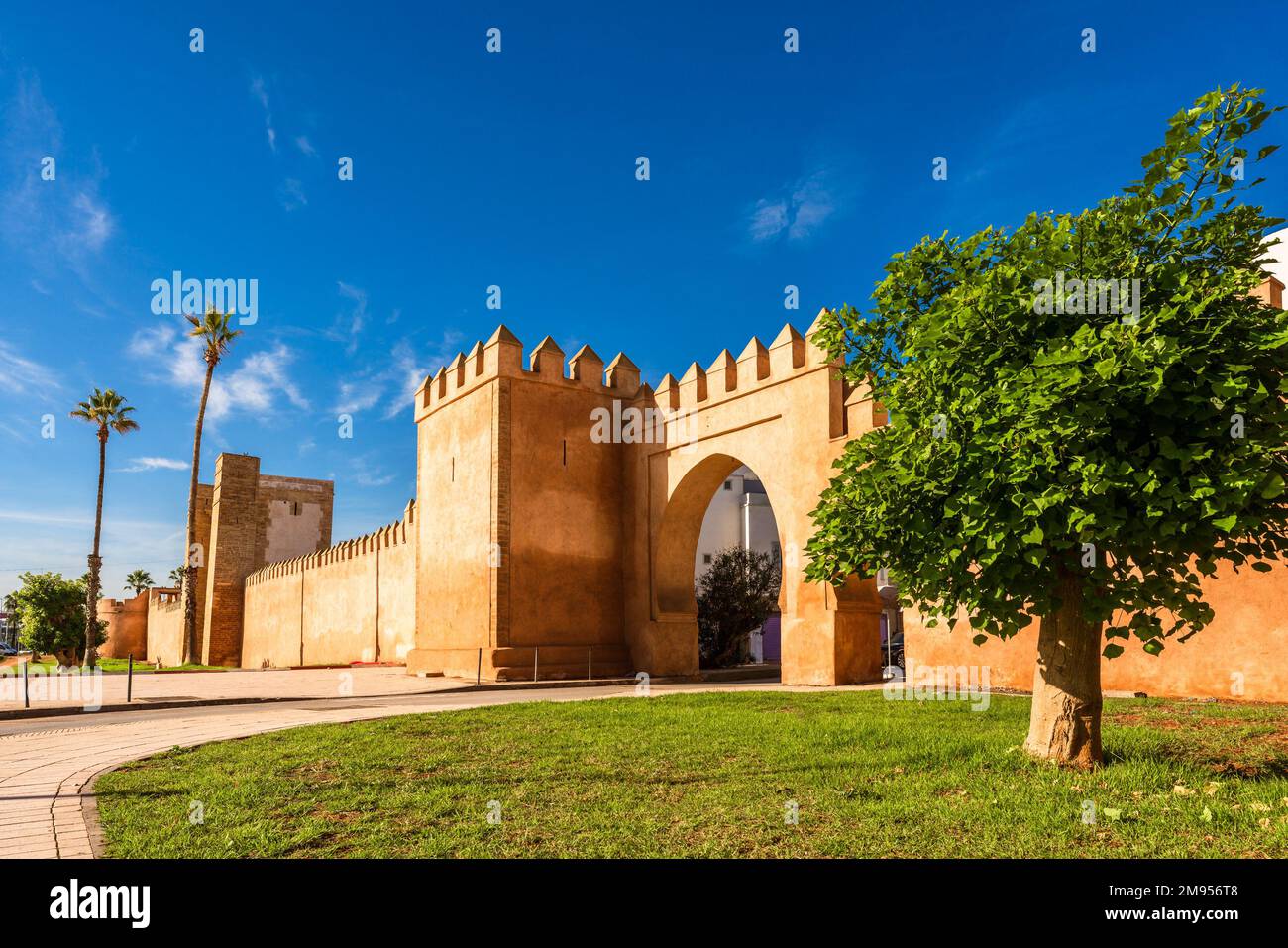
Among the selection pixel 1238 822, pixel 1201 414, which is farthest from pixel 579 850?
pixel 1201 414

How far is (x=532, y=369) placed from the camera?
70.2 ft

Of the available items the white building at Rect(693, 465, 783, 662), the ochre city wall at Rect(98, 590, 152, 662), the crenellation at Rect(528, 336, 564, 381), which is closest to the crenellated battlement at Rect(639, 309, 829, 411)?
the crenellation at Rect(528, 336, 564, 381)

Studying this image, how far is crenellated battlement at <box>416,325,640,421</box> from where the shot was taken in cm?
Answer: 2098

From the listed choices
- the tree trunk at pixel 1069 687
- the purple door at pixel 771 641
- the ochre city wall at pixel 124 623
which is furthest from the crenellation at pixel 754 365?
the ochre city wall at pixel 124 623

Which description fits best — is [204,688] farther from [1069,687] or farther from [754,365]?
[1069,687]

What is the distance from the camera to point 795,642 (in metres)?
16.7

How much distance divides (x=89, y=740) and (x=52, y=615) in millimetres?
38394

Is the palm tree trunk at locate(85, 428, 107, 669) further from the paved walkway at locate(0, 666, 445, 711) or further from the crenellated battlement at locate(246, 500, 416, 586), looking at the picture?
the paved walkway at locate(0, 666, 445, 711)

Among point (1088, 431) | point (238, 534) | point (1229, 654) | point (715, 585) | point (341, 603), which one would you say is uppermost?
point (238, 534)

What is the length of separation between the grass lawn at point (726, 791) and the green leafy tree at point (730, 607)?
15877 millimetres

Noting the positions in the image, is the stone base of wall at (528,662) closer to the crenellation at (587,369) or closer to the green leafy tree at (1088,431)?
the crenellation at (587,369)

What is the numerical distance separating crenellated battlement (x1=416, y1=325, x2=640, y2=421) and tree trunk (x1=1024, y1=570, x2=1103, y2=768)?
15975 mm

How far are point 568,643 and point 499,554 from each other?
110 inches

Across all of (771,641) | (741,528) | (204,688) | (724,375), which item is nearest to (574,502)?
(724,375)
